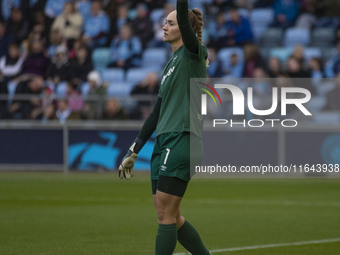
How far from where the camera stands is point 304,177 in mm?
18000

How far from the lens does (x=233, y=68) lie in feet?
67.9

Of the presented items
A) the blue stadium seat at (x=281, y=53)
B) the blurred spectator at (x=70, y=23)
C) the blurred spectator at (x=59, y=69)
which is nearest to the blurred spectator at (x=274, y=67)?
the blue stadium seat at (x=281, y=53)

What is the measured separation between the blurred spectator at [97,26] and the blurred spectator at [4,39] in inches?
93.5

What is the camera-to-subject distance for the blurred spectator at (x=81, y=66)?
72.1ft

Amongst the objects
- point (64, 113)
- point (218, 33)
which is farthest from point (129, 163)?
point (218, 33)

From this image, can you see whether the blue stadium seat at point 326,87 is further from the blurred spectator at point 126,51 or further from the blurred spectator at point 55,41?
the blurred spectator at point 55,41

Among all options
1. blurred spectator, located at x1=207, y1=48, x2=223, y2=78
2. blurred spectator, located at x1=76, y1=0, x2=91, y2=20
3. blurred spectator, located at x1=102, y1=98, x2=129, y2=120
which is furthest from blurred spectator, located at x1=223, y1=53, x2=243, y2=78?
blurred spectator, located at x1=76, y1=0, x2=91, y2=20

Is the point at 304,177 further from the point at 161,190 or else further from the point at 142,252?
the point at 161,190

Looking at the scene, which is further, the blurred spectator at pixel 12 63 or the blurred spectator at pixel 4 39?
the blurred spectator at pixel 4 39

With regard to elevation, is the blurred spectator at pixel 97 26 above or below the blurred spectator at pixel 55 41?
above

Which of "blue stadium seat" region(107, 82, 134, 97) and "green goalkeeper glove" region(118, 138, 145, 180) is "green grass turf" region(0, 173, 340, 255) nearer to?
"green goalkeeper glove" region(118, 138, 145, 180)

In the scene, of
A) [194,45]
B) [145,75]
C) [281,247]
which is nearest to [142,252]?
[281,247]

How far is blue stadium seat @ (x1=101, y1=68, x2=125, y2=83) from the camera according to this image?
2214 centimetres

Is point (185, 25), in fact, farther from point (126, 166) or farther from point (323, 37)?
point (323, 37)
